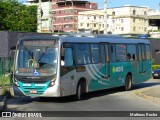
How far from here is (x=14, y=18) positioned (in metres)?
79.1

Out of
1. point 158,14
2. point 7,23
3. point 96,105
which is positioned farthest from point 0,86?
point 158,14

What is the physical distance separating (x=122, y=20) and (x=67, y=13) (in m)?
24.9

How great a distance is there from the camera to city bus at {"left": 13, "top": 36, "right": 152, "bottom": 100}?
1766 cm

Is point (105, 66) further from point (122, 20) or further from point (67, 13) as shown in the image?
point (67, 13)

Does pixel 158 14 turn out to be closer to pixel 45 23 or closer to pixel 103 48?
pixel 45 23

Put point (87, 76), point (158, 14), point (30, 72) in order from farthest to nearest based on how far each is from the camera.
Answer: point (158, 14) → point (87, 76) → point (30, 72)

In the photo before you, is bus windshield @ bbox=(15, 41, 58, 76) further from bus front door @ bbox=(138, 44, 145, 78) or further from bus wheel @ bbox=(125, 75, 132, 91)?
bus front door @ bbox=(138, 44, 145, 78)

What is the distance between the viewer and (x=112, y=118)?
A: 13070mm

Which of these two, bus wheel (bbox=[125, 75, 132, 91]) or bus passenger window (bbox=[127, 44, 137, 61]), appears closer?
bus wheel (bbox=[125, 75, 132, 91])

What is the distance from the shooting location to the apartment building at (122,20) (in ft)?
470

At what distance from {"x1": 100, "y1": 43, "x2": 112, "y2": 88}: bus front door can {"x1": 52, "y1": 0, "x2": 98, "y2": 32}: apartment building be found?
13490cm

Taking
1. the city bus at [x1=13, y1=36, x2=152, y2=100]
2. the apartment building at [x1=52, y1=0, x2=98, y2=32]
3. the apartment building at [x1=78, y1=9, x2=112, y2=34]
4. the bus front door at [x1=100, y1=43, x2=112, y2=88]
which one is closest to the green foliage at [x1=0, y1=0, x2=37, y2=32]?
the bus front door at [x1=100, y1=43, x2=112, y2=88]

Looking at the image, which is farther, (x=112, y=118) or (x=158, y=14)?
(x=158, y=14)

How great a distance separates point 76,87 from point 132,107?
3.28 meters
